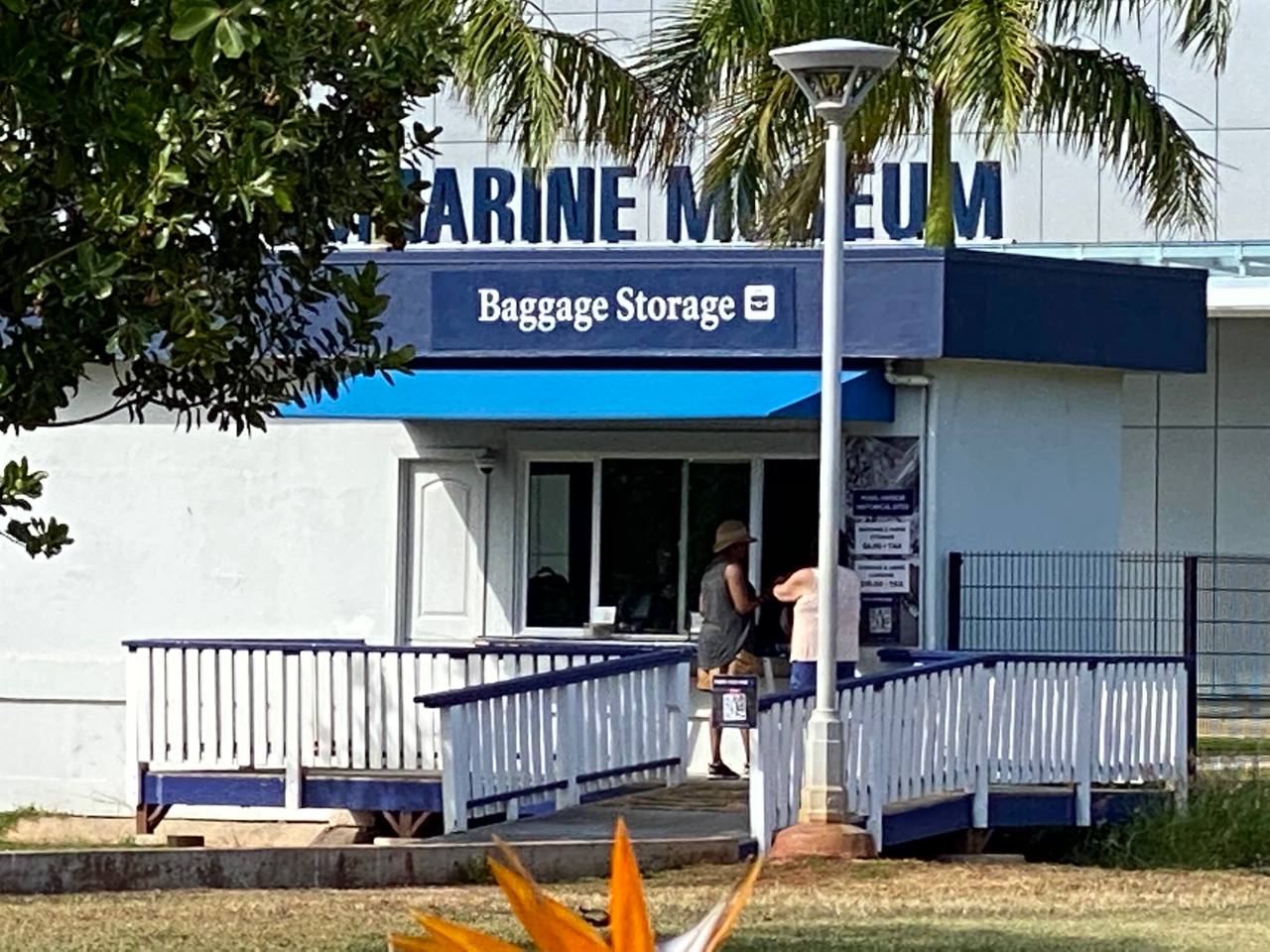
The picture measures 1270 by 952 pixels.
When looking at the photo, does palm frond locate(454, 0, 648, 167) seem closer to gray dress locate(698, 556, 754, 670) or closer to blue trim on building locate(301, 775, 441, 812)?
gray dress locate(698, 556, 754, 670)

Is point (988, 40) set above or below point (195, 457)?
above

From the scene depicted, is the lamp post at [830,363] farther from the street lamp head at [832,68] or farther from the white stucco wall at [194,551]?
the white stucco wall at [194,551]

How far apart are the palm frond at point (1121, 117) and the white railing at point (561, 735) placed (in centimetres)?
548

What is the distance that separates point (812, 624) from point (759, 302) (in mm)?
2753

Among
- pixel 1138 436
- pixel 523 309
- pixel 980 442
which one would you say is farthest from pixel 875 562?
pixel 1138 436

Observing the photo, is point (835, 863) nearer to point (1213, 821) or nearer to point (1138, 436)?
point (1213, 821)

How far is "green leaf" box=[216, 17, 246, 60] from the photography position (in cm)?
535

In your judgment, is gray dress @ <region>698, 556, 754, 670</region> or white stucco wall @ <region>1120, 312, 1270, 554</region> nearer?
gray dress @ <region>698, 556, 754, 670</region>

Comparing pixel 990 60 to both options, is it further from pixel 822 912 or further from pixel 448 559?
pixel 822 912

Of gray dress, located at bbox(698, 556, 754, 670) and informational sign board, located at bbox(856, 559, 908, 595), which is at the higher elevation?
informational sign board, located at bbox(856, 559, 908, 595)

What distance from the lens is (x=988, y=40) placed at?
1816 centimetres

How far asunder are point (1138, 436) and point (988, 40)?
12.0m

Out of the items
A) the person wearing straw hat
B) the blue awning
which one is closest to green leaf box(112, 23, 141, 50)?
the blue awning

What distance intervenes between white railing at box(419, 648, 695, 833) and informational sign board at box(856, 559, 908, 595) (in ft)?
6.83
